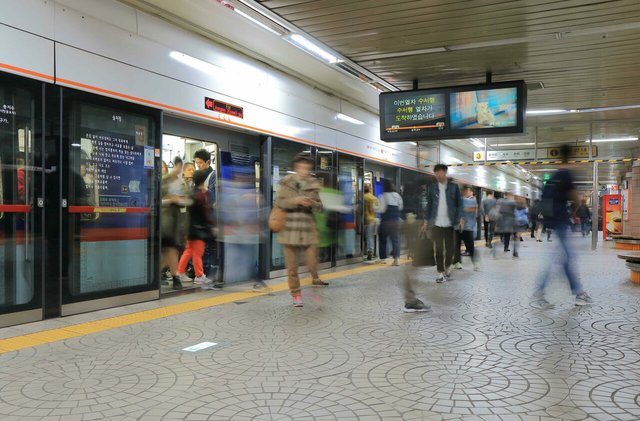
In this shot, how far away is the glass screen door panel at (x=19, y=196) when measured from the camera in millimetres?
4320

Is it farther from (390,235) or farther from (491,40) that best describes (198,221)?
(491,40)

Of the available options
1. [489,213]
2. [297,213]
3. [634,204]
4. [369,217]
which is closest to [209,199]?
[297,213]

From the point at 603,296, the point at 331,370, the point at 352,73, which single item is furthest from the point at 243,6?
the point at 603,296

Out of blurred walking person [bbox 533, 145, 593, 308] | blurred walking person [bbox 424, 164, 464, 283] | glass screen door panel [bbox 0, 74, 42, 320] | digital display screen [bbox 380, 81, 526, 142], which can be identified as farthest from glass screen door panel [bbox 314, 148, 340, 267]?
glass screen door panel [bbox 0, 74, 42, 320]

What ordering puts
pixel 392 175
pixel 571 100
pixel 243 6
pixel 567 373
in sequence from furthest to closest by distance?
pixel 392 175 → pixel 571 100 → pixel 243 6 → pixel 567 373

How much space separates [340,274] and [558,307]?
3657 millimetres

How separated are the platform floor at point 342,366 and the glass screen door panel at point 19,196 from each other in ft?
1.17

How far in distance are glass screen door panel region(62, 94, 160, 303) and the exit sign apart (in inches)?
38.3

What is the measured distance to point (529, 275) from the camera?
8.11m

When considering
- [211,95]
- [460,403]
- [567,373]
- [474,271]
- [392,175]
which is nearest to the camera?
[460,403]

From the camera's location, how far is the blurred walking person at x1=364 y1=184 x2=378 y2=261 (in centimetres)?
1008

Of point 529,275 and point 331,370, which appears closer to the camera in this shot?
point 331,370

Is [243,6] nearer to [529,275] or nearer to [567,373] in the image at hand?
[567,373]

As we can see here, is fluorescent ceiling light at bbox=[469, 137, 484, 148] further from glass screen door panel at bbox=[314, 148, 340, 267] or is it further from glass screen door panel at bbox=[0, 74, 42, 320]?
glass screen door panel at bbox=[0, 74, 42, 320]
